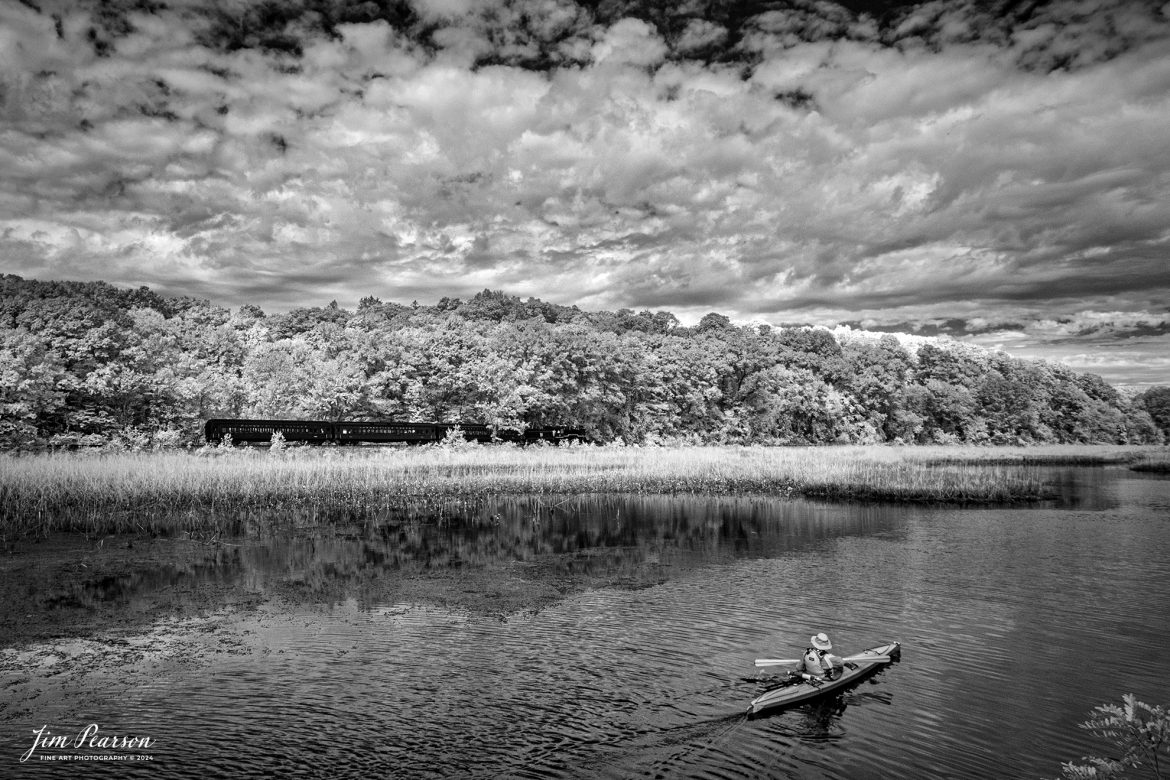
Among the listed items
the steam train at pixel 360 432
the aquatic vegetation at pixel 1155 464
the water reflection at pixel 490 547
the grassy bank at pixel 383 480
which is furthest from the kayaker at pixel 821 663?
the aquatic vegetation at pixel 1155 464

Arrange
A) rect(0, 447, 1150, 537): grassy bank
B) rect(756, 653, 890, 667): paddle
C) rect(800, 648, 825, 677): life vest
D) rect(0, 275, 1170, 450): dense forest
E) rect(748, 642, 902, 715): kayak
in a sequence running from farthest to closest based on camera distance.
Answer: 1. rect(0, 275, 1170, 450): dense forest
2. rect(0, 447, 1150, 537): grassy bank
3. rect(756, 653, 890, 667): paddle
4. rect(800, 648, 825, 677): life vest
5. rect(748, 642, 902, 715): kayak

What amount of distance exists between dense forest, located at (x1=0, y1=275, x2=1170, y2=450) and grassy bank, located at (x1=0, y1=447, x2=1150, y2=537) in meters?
6.04

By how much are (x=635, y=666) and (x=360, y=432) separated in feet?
127

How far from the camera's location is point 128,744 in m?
8.47

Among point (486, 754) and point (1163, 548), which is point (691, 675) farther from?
point (1163, 548)

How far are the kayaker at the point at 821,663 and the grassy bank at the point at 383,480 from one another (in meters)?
20.3

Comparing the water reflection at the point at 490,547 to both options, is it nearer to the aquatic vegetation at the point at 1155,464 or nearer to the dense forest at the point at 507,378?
the dense forest at the point at 507,378

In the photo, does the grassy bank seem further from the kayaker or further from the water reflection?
the kayaker

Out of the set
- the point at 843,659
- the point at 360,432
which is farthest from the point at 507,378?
the point at 843,659

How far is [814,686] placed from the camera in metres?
9.93

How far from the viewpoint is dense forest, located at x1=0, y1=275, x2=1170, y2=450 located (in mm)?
37781

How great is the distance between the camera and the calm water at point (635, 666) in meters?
8.41

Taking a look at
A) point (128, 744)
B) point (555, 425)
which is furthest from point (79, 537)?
point (555, 425)
